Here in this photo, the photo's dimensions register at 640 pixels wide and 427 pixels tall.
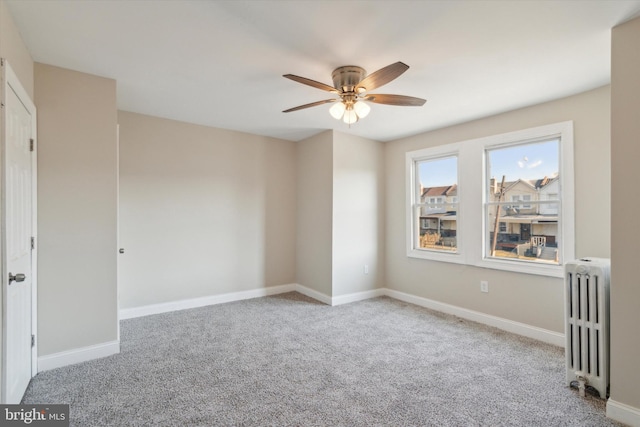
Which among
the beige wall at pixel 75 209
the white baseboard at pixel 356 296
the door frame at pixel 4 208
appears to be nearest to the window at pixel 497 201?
the white baseboard at pixel 356 296

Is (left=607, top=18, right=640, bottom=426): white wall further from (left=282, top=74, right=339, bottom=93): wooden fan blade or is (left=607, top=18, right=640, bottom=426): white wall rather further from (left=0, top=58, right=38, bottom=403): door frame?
(left=0, top=58, right=38, bottom=403): door frame

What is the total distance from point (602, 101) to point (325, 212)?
321 cm

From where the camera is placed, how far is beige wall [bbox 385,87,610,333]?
9.48 feet

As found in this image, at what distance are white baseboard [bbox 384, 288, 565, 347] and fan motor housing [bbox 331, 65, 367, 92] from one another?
3.06 meters

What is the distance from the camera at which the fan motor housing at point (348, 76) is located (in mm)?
2496

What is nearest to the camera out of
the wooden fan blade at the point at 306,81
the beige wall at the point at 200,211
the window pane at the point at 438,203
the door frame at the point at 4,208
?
the door frame at the point at 4,208

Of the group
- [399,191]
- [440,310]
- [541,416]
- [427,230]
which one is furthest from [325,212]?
[541,416]

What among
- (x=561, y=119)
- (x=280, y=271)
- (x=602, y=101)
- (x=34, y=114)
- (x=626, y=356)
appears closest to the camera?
(x=626, y=356)

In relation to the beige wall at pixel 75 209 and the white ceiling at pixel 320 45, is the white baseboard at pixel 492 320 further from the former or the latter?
the beige wall at pixel 75 209

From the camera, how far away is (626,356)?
1.93m

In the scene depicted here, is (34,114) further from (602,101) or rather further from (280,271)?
(602,101)

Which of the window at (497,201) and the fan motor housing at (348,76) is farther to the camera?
the window at (497,201)

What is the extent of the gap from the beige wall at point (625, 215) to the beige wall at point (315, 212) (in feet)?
9.87

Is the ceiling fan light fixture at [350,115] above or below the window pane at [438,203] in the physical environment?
above
